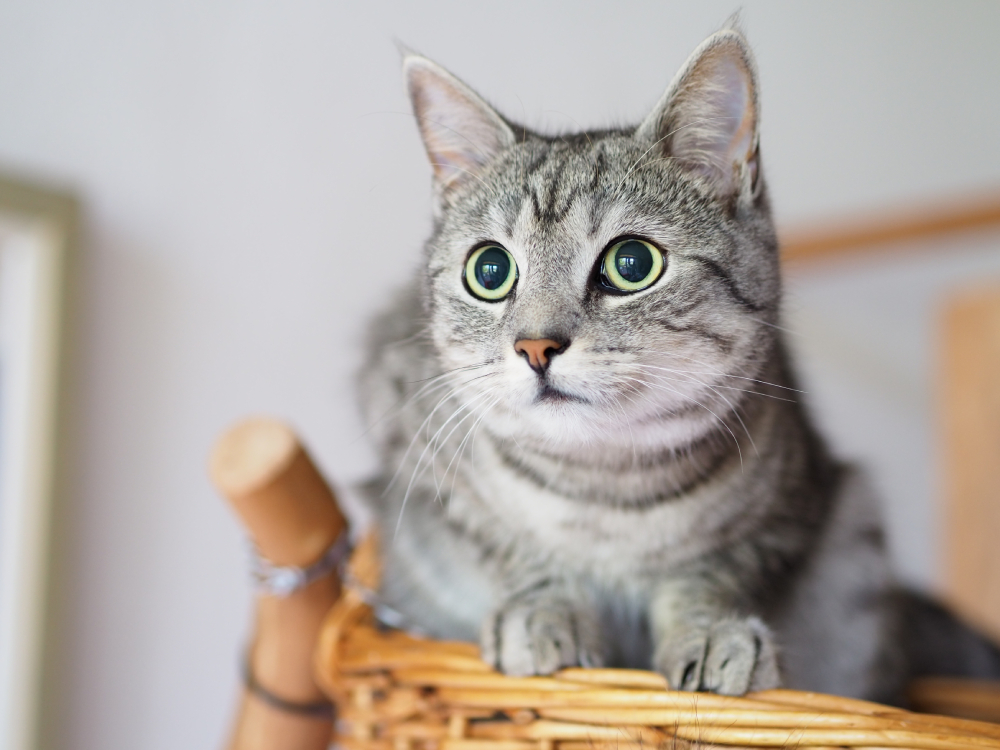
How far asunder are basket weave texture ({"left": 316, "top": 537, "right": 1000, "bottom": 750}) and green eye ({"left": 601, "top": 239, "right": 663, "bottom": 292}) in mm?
284

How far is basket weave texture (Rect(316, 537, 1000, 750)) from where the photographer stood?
19.7 inches

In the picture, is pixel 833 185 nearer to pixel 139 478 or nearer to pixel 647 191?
pixel 647 191

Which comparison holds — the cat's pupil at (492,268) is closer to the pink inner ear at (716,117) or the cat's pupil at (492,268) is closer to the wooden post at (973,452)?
the pink inner ear at (716,117)

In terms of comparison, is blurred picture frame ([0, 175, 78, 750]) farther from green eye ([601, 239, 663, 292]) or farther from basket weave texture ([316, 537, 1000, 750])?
green eye ([601, 239, 663, 292])

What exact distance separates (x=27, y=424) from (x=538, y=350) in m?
0.71

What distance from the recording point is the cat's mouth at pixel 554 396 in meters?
0.61

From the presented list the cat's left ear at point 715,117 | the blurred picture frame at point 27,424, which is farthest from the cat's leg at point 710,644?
the blurred picture frame at point 27,424

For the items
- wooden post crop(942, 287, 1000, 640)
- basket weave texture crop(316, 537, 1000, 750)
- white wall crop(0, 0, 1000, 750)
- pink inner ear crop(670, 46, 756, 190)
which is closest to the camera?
basket weave texture crop(316, 537, 1000, 750)

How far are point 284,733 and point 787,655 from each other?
46cm

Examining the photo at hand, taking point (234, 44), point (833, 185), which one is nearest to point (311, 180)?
point (234, 44)

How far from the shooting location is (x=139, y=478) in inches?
46.5

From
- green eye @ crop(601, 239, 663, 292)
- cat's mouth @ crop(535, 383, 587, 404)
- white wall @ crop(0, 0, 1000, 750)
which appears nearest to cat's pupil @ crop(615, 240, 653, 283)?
green eye @ crop(601, 239, 663, 292)

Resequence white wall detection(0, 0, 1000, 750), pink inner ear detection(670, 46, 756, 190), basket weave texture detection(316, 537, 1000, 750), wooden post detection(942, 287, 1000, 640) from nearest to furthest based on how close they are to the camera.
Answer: basket weave texture detection(316, 537, 1000, 750) → pink inner ear detection(670, 46, 756, 190) → white wall detection(0, 0, 1000, 750) → wooden post detection(942, 287, 1000, 640)

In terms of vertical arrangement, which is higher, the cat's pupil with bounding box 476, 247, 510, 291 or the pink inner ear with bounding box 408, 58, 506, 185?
the pink inner ear with bounding box 408, 58, 506, 185
